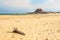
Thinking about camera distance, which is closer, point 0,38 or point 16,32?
point 0,38

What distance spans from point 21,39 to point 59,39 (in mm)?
2199

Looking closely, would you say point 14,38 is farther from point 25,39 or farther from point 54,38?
point 54,38

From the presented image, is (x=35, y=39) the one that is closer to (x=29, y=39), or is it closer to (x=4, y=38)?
(x=29, y=39)

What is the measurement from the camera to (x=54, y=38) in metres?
9.66

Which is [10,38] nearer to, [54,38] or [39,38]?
[39,38]

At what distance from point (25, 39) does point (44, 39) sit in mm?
1107

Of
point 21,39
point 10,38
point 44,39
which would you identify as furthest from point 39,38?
point 10,38

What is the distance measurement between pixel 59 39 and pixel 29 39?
5.71ft

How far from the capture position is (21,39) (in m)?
9.16

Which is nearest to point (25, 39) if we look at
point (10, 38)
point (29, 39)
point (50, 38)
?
point (29, 39)

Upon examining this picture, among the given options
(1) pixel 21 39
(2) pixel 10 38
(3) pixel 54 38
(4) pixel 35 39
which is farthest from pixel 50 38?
(2) pixel 10 38

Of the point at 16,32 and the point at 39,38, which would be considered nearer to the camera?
the point at 39,38

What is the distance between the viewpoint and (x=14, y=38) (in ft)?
30.3

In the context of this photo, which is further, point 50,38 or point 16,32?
point 16,32
